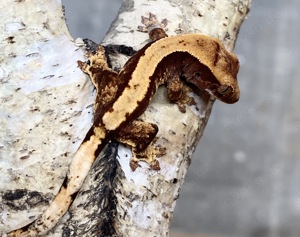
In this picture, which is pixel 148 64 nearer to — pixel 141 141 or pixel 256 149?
pixel 141 141

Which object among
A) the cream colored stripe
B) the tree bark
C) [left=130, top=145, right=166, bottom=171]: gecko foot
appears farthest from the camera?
the cream colored stripe

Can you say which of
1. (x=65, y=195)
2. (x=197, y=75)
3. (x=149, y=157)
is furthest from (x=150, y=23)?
(x=65, y=195)

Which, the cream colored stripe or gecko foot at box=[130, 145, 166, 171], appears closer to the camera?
gecko foot at box=[130, 145, 166, 171]

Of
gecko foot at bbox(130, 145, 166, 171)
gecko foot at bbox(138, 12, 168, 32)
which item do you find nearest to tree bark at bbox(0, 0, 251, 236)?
gecko foot at bbox(130, 145, 166, 171)

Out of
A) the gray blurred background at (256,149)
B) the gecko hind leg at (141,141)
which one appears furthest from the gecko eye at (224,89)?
the gray blurred background at (256,149)

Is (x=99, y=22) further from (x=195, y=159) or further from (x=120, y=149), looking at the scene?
(x=120, y=149)

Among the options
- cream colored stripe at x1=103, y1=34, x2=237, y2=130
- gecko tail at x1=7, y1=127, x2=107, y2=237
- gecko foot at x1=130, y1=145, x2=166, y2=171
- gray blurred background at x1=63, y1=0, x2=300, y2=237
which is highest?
gray blurred background at x1=63, y1=0, x2=300, y2=237

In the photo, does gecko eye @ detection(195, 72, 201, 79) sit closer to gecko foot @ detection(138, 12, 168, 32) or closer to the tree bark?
gecko foot @ detection(138, 12, 168, 32)

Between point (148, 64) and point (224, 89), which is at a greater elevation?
point (224, 89)

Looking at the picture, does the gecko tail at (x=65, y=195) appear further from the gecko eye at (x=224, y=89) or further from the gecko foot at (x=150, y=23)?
the gecko eye at (x=224, y=89)
